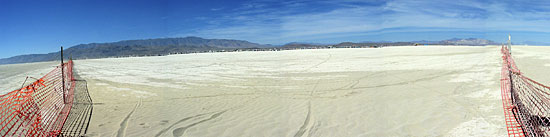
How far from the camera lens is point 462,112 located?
7000 mm

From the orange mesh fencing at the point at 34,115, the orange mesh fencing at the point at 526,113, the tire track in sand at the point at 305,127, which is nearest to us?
the orange mesh fencing at the point at 526,113

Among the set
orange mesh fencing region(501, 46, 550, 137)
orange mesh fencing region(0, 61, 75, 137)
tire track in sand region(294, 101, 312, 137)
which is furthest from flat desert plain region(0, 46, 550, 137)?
orange mesh fencing region(0, 61, 75, 137)

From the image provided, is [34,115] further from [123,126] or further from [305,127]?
[305,127]

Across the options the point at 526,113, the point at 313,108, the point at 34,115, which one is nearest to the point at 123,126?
the point at 34,115

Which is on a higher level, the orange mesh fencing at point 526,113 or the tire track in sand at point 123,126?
the orange mesh fencing at point 526,113

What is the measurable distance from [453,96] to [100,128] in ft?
30.8

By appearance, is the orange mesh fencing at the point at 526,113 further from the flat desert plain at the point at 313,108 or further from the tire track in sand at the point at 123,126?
the tire track in sand at the point at 123,126

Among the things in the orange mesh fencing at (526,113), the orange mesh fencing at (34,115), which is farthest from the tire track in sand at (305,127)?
the orange mesh fencing at (34,115)

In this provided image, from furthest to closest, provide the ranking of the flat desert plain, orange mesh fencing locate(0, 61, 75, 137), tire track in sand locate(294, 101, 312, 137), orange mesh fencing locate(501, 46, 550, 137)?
1. orange mesh fencing locate(0, 61, 75, 137)
2. the flat desert plain
3. tire track in sand locate(294, 101, 312, 137)
4. orange mesh fencing locate(501, 46, 550, 137)

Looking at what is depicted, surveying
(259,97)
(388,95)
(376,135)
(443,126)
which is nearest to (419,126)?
(443,126)

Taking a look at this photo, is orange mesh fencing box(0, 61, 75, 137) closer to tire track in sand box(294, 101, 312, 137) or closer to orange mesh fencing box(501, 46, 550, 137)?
tire track in sand box(294, 101, 312, 137)

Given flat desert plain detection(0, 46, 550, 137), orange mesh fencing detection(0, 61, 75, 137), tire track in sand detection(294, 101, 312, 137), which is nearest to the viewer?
tire track in sand detection(294, 101, 312, 137)

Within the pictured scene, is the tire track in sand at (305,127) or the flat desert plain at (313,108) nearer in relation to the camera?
the tire track in sand at (305,127)

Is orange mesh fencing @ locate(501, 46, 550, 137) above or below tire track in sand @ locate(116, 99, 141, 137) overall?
above
